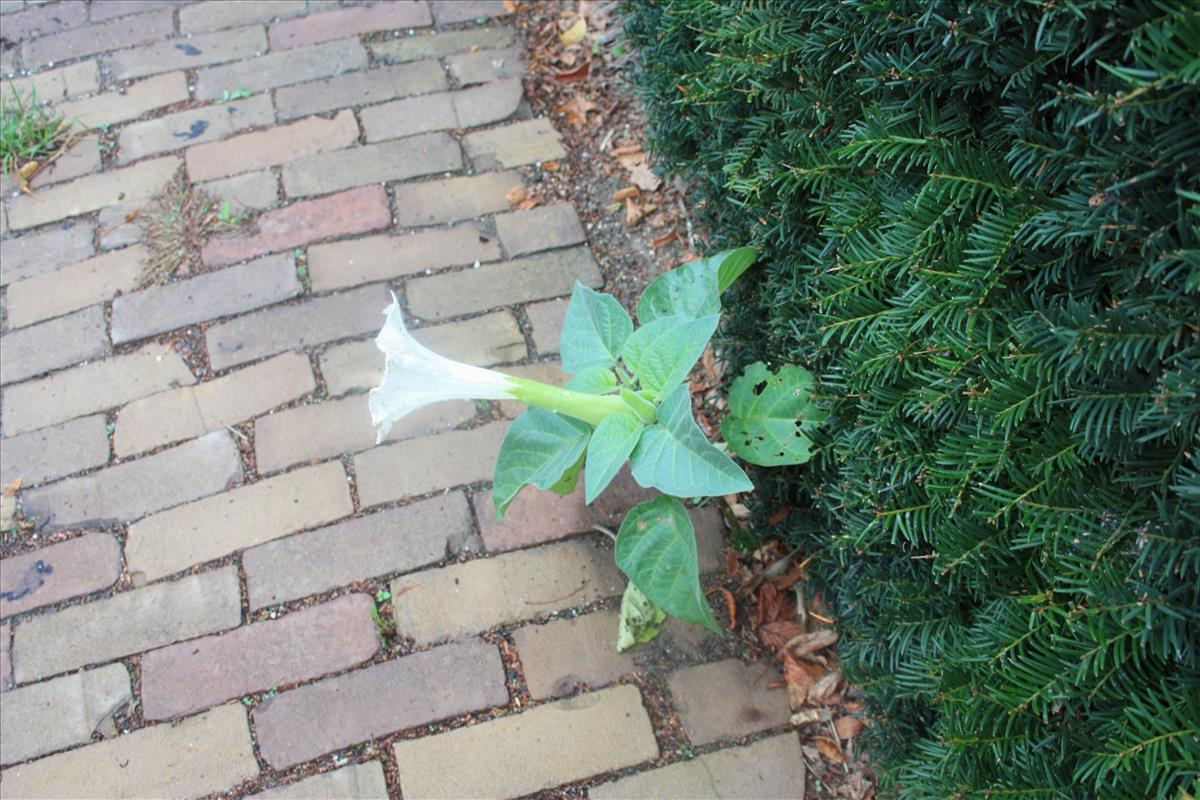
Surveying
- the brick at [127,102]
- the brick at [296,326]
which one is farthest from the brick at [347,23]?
the brick at [296,326]

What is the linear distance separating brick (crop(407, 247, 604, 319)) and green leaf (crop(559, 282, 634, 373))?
0.68 metres

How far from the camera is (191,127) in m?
3.06

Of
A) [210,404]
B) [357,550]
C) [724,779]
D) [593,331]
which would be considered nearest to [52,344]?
[210,404]

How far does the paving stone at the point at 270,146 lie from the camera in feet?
9.62

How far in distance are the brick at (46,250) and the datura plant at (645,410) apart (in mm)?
1548

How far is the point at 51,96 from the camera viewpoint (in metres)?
3.18

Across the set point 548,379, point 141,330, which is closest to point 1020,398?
point 548,379

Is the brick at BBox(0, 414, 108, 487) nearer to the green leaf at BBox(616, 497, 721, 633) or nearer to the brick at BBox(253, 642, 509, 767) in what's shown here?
the brick at BBox(253, 642, 509, 767)

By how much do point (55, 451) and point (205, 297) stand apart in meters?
0.54

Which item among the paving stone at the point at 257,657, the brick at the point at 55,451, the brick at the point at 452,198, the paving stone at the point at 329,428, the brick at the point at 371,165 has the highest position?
the brick at the point at 371,165

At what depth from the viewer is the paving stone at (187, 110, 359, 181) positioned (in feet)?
9.62

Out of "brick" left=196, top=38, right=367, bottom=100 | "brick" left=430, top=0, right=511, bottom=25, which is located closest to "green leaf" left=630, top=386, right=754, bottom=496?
"brick" left=196, top=38, right=367, bottom=100

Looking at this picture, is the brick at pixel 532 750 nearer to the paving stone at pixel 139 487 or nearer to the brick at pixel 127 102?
the paving stone at pixel 139 487

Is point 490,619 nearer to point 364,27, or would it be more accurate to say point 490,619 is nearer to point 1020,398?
point 1020,398
